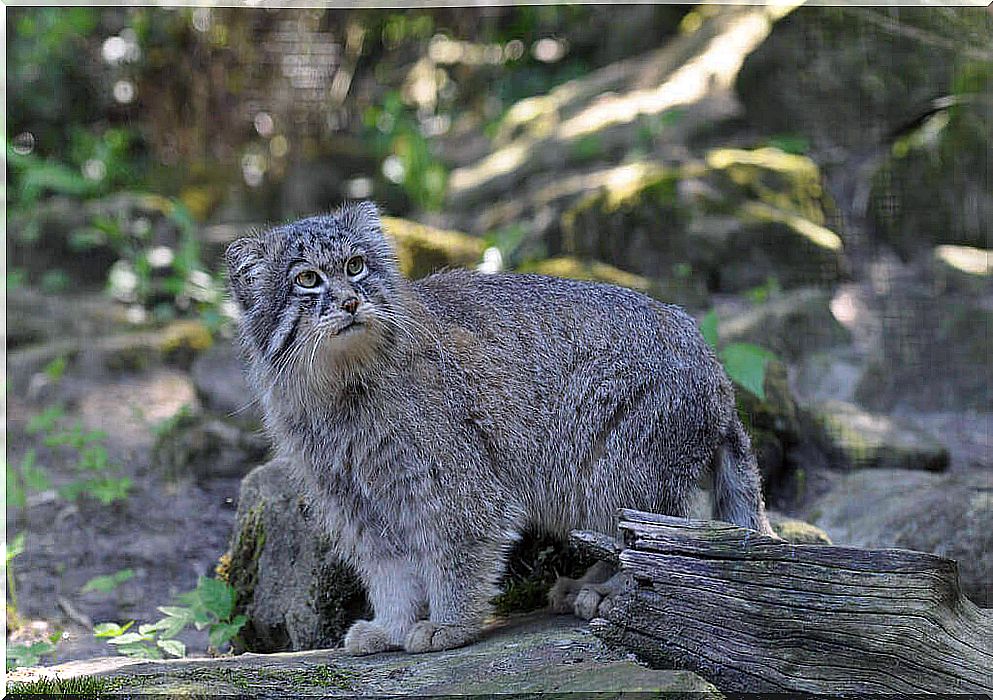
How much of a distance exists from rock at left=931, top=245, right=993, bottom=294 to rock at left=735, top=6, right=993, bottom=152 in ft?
1.94

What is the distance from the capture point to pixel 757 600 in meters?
3.53

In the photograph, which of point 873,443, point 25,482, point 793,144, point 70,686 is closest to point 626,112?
point 793,144

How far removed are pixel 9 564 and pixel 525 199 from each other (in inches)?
262

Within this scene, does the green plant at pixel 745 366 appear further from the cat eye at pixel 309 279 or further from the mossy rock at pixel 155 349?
the mossy rock at pixel 155 349

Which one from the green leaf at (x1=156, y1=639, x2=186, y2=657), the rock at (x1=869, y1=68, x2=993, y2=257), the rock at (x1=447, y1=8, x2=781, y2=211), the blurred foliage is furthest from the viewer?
the blurred foliage

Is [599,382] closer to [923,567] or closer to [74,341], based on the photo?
[923,567]

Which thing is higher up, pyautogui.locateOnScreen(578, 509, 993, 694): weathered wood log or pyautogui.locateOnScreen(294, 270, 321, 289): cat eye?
pyautogui.locateOnScreen(294, 270, 321, 289): cat eye

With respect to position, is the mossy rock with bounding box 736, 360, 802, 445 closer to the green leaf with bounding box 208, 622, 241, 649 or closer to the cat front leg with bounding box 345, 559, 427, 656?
the cat front leg with bounding box 345, 559, 427, 656

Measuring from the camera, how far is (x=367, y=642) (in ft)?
13.6

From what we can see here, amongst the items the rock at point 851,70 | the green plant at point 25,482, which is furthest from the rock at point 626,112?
the green plant at point 25,482

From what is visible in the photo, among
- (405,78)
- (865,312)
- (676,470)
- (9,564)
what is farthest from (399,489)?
(405,78)

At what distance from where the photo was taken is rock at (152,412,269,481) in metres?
7.24

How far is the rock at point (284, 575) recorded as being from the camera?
4.71m

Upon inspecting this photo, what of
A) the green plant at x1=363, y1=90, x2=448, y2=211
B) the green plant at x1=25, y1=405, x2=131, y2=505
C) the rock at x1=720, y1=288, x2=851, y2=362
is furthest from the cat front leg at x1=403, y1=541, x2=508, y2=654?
the green plant at x1=363, y1=90, x2=448, y2=211
